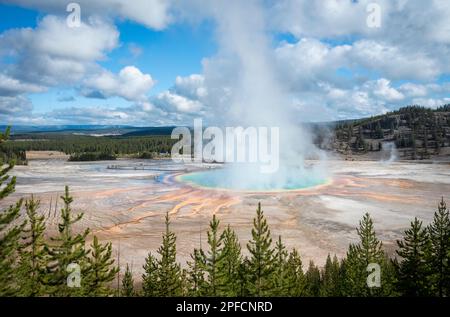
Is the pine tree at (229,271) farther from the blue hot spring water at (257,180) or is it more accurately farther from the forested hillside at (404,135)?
the forested hillside at (404,135)

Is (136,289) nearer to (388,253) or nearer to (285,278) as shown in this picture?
(285,278)

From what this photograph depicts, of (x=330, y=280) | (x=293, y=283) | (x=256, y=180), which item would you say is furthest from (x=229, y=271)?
(x=256, y=180)

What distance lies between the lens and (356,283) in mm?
19078

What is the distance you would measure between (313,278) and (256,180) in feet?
133

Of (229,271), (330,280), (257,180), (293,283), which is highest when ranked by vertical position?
(257,180)

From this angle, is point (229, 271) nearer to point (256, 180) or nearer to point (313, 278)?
point (313, 278)

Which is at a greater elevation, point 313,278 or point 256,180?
point 256,180

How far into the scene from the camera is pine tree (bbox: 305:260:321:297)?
24141 millimetres

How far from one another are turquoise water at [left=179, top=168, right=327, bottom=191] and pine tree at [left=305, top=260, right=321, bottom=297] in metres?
30.6

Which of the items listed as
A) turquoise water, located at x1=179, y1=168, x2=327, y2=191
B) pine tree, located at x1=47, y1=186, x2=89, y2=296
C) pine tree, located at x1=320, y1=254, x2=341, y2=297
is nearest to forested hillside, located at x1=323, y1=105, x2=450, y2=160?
turquoise water, located at x1=179, y1=168, x2=327, y2=191

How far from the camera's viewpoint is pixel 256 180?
6638 cm

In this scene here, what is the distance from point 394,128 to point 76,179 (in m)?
→ 140

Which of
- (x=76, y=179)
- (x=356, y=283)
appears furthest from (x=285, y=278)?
(x=76, y=179)
